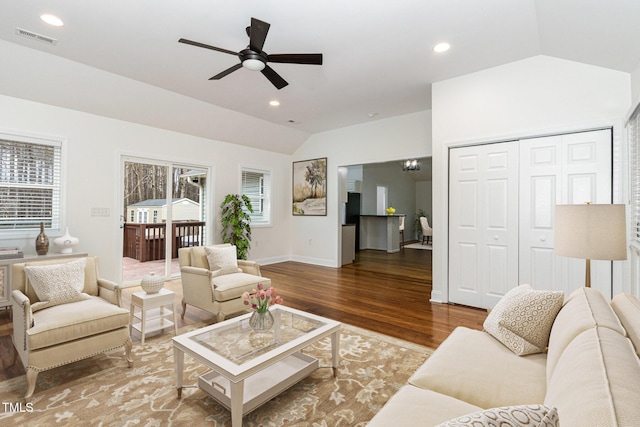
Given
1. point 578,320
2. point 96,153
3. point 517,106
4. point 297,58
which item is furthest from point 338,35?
point 96,153

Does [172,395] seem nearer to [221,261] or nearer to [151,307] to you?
[151,307]

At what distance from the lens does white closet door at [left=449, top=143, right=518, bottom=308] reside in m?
3.67

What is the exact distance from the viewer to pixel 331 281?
5.41 metres

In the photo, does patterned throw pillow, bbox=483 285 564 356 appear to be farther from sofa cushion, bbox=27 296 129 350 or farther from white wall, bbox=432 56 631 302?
sofa cushion, bbox=27 296 129 350

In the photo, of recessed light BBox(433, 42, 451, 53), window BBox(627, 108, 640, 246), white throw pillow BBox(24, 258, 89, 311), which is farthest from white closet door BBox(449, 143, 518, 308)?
white throw pillow BBox(24, 258, 89, 311)

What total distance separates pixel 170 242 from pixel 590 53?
241 inches

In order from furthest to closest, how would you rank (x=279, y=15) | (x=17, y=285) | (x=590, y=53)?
1. (x=590, y=53)
2. (x=279, y=15)
3. (x=17, y=285)

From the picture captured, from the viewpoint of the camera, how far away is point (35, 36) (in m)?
3.08

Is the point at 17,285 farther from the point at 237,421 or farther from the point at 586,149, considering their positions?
the point at 586,149

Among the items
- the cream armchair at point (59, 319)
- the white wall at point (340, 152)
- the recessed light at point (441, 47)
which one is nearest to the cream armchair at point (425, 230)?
the white wall at point (340, 152)

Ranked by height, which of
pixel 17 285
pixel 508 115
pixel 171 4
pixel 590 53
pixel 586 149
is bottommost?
pixel 17 285

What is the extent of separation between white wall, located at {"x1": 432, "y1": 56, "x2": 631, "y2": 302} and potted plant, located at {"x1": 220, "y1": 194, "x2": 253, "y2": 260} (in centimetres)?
357

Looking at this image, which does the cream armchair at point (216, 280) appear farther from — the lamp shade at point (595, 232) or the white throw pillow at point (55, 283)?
the lamp shade at point (595, 232)

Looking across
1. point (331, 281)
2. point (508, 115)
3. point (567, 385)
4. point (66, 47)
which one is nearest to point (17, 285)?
point (66, 47)
